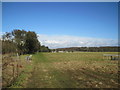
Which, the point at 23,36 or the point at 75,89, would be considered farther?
the point at 23,36

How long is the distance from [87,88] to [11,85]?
11.3 feet

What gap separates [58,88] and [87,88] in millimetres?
1260

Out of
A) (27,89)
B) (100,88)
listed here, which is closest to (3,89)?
(27,89)

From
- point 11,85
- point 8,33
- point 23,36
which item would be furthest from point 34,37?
point 11,85

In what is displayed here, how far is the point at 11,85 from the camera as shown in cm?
524

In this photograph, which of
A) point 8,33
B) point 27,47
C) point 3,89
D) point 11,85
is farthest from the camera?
point 27,47

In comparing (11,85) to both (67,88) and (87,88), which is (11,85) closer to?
(67,88)

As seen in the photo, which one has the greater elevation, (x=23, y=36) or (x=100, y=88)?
(x=23, y=36)

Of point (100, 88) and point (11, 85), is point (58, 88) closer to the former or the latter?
point (100, 88)

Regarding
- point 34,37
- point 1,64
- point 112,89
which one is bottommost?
point 112,89

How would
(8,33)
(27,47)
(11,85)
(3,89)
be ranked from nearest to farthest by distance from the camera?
(3,89)
(11,85)
(8,33)
(27,47)

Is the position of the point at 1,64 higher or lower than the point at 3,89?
higher

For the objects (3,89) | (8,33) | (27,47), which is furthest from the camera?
(27,47)

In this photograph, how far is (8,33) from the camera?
39.5m
